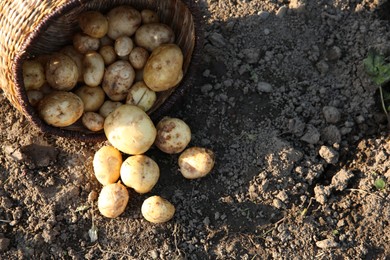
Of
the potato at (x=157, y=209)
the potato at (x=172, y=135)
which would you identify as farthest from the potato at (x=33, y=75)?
the potato at (x=157, y=209)

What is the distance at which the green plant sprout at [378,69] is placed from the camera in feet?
9.55

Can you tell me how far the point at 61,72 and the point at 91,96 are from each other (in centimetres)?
21

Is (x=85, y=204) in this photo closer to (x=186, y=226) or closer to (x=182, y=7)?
(x=186, y=226)

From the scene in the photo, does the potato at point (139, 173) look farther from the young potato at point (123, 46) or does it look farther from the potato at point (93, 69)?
the young potato at point (123, 46)

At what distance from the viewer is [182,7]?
114 inches

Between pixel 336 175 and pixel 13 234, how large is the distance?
5.43 ft

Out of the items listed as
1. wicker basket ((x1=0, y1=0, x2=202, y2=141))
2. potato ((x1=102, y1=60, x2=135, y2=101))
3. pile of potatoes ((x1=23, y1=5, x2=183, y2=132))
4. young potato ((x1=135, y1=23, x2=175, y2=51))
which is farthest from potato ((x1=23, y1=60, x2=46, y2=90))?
young potato ((x1=135, y1=23, x2=175, y2=51))

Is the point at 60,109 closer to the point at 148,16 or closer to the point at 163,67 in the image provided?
the point at 163,67

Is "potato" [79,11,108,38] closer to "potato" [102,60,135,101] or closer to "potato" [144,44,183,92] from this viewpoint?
"potato" [102,60,135,101]

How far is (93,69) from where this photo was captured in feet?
9.20

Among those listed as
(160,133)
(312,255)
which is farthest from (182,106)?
(312,255)

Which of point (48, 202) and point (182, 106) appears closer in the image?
point (48, 202)

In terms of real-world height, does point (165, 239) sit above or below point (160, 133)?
below

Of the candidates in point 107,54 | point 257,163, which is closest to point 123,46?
point 107,54
